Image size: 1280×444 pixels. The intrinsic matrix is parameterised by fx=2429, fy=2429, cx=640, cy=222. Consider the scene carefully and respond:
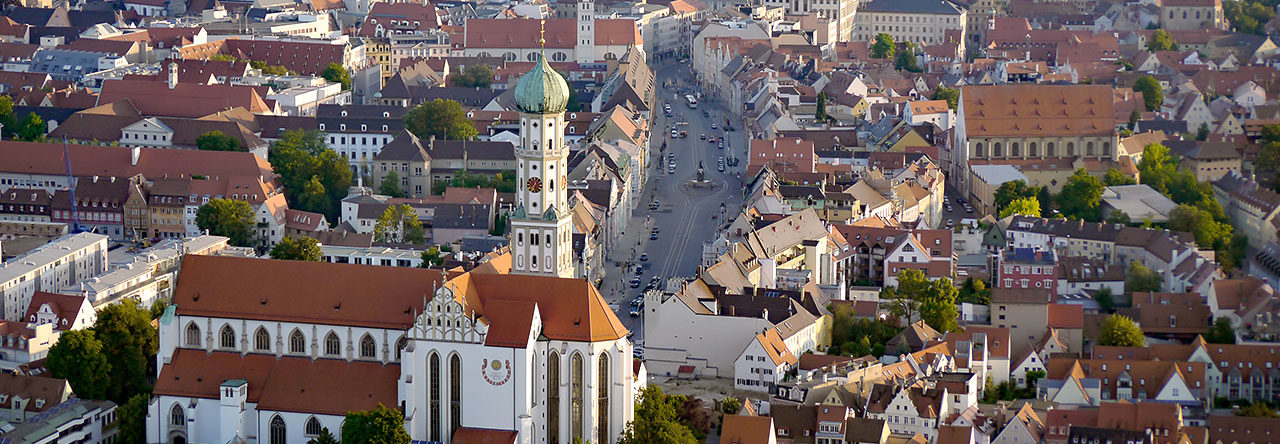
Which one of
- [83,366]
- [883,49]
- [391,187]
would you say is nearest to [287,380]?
[83,366]

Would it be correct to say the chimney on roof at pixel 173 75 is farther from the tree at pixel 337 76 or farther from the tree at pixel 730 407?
the tree at pixel 730 407

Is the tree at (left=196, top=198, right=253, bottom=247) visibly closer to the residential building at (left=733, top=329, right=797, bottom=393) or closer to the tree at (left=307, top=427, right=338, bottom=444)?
the residential building at (left=733, top=329, right=797, bottom=393)

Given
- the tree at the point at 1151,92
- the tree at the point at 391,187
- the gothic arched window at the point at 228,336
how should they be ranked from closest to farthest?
the gothic arched window at the point at 228,336 < the tree at the point at 391,187 < the tree at the point at 1151,92

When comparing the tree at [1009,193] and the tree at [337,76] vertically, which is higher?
the tree at [337,76]

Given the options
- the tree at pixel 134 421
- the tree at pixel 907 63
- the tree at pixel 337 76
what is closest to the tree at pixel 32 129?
the tree at pixel 337 76

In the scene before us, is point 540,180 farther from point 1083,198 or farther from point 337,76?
point 337,76
